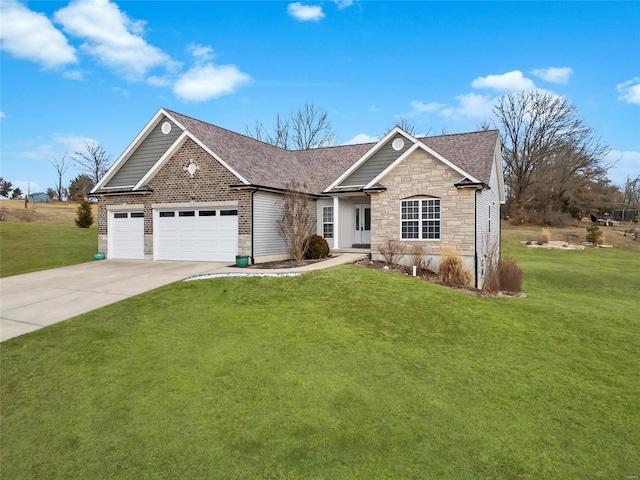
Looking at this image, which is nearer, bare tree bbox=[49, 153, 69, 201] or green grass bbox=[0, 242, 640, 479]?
green grass bbox=[0, 242, 640, 479]

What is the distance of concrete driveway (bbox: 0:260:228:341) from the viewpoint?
991 cm

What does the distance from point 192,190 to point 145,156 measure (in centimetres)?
431

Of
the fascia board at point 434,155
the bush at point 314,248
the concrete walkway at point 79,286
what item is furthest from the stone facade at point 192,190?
the fascia board at point 434,155

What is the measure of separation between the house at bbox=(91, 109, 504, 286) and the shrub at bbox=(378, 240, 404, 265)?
335 mm

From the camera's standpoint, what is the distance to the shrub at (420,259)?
1627cm

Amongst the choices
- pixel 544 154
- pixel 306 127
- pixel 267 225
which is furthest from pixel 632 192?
pixel 267 225

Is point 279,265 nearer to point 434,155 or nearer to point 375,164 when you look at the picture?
point 375,164

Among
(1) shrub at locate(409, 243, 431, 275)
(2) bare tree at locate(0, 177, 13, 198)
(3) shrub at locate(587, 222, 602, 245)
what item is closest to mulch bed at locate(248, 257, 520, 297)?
(1) shrub at locate(409, 243, 431, 275)

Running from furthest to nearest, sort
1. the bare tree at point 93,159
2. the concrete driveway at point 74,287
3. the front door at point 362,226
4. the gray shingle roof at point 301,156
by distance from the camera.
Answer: the bare tree at point 93,159, the front door at point 362,226, the gray shingle roof at point 301,156, the concrete driveway at point 74,287

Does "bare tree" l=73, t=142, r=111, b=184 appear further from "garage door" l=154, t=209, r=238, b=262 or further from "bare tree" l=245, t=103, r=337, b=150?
"garage door" l=154, t=209, r=238, b=262

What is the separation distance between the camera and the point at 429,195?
16.9 m

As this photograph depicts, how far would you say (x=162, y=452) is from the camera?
4.70 m

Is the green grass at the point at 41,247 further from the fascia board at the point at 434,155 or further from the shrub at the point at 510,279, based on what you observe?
the shrub at the point at 510,279

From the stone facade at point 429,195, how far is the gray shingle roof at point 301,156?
4.36 feet
